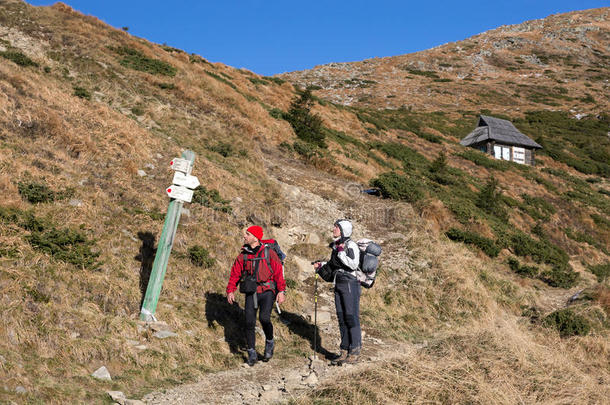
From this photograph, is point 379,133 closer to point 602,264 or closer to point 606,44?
point 602,264

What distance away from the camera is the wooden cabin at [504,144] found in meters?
40.6

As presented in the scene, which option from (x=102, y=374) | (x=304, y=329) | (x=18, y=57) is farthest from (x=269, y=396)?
(x=18, y=57)

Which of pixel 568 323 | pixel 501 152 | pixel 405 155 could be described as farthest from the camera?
pixel 501 152

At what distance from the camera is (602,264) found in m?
19.0

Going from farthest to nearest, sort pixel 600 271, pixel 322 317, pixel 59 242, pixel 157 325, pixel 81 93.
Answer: pixel 600 271 → pixel 81 93 → pixel 322 317 → pixel 59 242 → pixel 157 325

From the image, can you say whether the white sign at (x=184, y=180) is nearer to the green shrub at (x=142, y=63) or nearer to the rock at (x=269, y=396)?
the rock at (x=269, y=396)

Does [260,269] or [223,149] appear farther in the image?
[223,149]

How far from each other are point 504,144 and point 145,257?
41545 mm

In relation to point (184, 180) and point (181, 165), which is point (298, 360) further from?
point (181, 165)

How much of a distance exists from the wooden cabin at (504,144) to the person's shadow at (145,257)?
38931 millimetres

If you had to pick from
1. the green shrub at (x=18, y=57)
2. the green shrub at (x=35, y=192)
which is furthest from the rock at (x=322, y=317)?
the green shrub at (x=18, y=57)

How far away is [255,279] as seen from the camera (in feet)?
18.9

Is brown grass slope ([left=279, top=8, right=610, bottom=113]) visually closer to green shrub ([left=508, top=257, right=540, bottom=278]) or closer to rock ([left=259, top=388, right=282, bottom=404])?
green shrub ([left=508, top=257, right=540, bottom=278])

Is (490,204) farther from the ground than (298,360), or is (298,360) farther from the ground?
(490,204)
